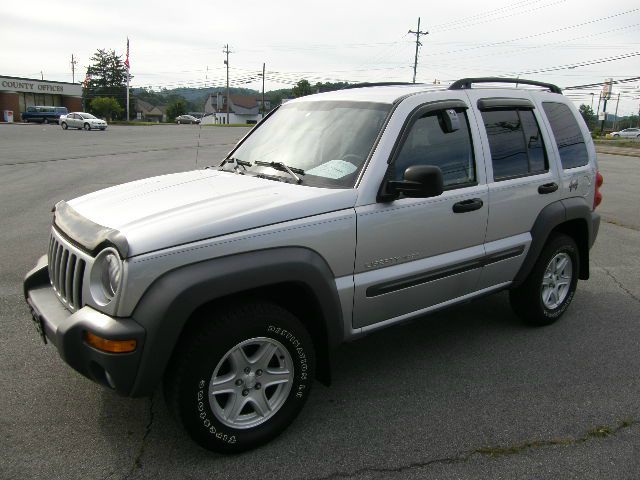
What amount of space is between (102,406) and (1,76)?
217 feet

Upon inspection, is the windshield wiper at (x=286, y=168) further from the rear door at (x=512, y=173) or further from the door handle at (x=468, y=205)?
the rear door at (x=512, y=173)

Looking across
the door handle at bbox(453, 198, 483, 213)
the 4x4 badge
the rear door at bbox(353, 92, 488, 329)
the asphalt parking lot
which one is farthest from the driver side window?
the asphalt parking lot

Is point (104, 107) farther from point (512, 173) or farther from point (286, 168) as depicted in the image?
point (512, 173)

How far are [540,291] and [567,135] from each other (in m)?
1.30

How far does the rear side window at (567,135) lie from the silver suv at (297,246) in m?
0.03

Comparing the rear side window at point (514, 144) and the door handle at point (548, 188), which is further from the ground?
the rear side window at point (514, 144)

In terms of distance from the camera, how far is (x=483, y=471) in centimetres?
276

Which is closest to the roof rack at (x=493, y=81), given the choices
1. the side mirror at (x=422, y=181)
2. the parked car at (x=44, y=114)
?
the side mirror at (x=422, y=181)

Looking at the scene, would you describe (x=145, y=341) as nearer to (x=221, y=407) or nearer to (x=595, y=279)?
(x=221, y=407)

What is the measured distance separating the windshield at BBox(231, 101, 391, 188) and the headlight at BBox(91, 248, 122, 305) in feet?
3.91

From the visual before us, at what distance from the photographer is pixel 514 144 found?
160 inches

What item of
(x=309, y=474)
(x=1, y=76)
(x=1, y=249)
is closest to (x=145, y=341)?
(x=309, y=474)

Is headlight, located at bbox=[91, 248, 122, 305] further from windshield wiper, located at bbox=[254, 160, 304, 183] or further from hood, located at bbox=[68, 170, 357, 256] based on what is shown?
windshield wiper, located at bbox=[254, 160, 304, 183]

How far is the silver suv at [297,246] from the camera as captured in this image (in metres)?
2.52
